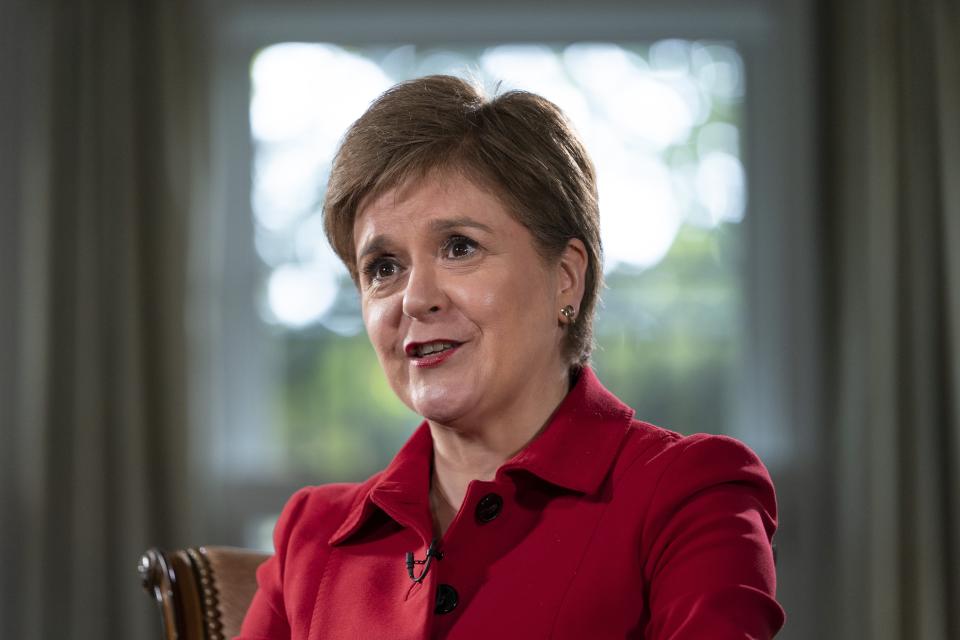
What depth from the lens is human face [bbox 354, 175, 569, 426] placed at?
4.78 ft

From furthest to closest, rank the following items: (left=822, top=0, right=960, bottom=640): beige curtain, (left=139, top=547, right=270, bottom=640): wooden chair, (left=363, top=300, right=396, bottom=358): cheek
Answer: (left=822, top=0, right=960, bottom=640): beige curtain < (left=139, top=547, right=270, bottom=640): wooden chair < (left=363, top=300, right=396, bottom=358): cheek

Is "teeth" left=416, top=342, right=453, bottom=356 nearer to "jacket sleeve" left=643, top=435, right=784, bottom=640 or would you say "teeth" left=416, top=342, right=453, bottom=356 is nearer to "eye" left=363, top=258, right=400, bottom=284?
"eye" left=363, top=258, right=400, bottom=284

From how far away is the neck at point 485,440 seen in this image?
1526 millimetres

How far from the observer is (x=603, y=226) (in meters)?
3.88

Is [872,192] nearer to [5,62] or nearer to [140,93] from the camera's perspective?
[140,93]

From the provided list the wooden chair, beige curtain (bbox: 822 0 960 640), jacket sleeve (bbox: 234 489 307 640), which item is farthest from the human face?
beige curtain (bbox: 822 0 960 640)

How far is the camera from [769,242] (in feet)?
12.7

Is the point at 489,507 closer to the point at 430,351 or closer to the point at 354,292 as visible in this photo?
the point at 430,351

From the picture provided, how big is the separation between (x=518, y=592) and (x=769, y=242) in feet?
9.06

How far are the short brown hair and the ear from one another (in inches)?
0.5

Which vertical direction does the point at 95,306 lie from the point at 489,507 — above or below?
above

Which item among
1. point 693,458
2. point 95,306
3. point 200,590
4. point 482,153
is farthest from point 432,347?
point 95,306

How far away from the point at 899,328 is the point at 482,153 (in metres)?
2.48

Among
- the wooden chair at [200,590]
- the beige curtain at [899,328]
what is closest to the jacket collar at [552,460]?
the wooden chair at [200,590]
